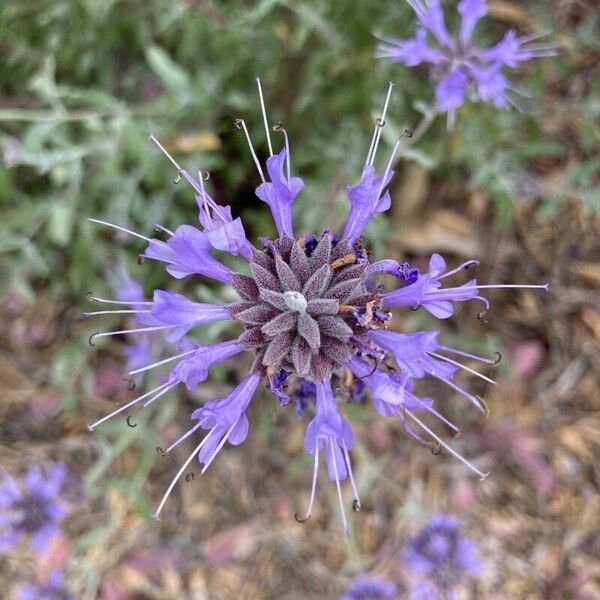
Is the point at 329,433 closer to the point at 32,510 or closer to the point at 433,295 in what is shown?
the point at 433,295

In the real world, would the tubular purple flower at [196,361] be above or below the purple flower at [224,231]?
below

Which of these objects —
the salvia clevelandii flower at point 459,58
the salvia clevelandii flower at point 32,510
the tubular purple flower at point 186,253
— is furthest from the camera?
the salvia clevelandii flower at point 32,510

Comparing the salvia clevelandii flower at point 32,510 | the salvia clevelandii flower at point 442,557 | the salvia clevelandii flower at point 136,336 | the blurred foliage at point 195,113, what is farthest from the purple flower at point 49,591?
the salvia clevelandii flower at point 442,557

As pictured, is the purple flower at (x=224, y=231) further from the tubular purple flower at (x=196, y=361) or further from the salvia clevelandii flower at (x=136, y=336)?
the salvia clevelandii flower at (x=136, y=336)

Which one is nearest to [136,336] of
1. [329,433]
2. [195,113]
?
[195,113]

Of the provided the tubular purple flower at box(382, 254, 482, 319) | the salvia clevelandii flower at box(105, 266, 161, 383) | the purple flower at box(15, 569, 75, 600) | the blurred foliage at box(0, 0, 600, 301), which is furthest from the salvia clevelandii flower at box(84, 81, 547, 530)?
the purple flower at box(15, 569, 75, 600)

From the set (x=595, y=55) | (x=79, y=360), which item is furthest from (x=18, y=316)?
(x=595, y=55)

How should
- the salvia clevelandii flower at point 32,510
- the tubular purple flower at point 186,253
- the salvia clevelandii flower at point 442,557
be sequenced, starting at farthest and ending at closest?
the salvia clevelandii flower at point 32,510 → the salvia clevelandii flower at point 442,557 → the tubular purple flower at point 186,253
